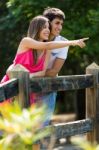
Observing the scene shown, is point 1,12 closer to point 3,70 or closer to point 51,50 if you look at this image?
point 3,70

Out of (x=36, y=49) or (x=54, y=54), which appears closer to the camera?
(x=36, y=49)

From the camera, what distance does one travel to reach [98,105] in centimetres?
559

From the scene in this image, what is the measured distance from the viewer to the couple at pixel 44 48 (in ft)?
14.4

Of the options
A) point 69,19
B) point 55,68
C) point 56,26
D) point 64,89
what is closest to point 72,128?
point 64,89

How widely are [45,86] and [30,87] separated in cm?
22

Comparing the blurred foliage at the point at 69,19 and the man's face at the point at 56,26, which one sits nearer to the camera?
the man's face at the point at 56,26

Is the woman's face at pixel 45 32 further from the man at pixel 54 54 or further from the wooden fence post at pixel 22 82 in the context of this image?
the wooden fence post at pixel 22 82

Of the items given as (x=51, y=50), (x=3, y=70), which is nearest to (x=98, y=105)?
(x=51, y=50)

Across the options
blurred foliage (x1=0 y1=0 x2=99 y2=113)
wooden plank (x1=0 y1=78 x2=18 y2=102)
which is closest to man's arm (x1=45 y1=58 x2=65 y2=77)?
wooden plank (x1=0 y1=78 x2=18 y2=102)

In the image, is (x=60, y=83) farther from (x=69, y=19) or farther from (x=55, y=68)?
(x=69, y=19)

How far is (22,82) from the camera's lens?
4.28m

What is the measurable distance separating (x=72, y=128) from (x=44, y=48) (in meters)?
1.01

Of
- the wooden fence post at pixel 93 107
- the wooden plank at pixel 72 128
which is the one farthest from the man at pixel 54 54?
the wooden fence post at pixel 93 107

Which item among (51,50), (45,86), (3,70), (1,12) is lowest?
(3,70)
